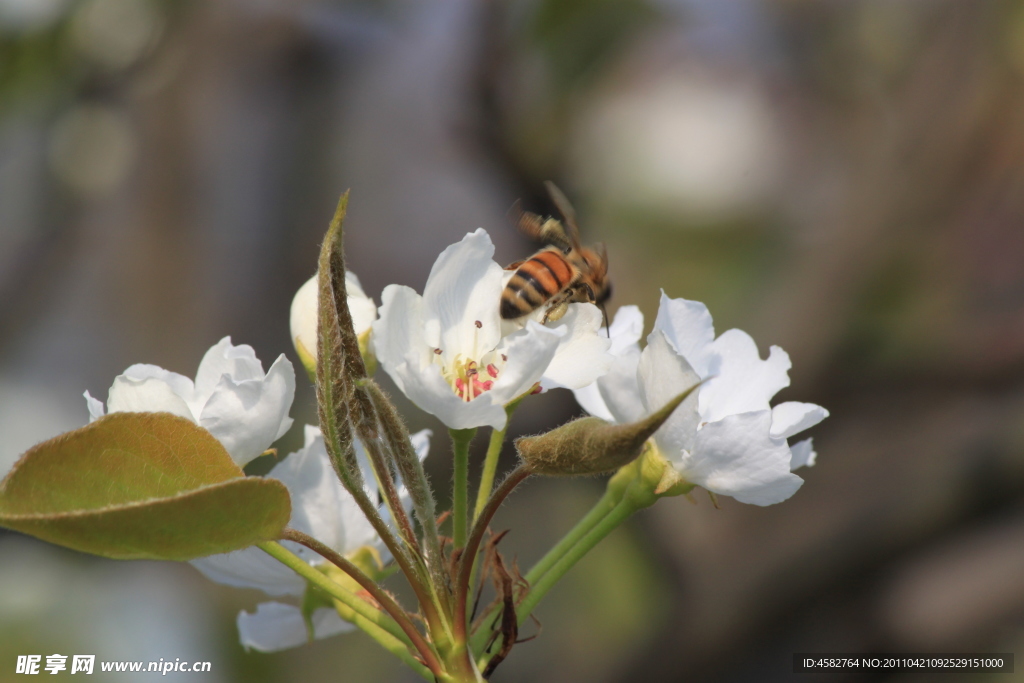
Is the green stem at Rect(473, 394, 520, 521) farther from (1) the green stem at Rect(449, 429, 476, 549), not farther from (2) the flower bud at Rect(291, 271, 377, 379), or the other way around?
(2) the flower bud at Rect(291, 271, 377, 379)

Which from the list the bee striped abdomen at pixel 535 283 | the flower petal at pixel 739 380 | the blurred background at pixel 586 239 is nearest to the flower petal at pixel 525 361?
the bee striped abdomen at pixel 535 283

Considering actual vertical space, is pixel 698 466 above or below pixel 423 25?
below

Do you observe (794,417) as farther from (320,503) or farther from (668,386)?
(320,503)

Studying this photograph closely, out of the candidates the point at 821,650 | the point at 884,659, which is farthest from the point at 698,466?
the point at 821,650

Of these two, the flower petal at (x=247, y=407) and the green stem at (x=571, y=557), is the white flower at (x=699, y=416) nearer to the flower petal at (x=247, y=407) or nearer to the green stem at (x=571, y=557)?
the green stem at (x=571, y=557)

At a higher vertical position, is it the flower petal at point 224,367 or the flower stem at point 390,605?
the flower petal at point 224,367

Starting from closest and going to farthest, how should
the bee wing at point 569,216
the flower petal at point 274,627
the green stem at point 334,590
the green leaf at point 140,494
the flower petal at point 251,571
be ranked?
the green leaf at point 140,494 → the green stem at point 334,590 → the flower petal at point 251,571 → the flower petal at point 274,627 → the bee wing at point 569,216

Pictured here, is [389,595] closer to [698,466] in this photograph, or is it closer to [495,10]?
[698,466]

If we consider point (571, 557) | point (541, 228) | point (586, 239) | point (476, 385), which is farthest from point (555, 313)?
point (586, 239)
